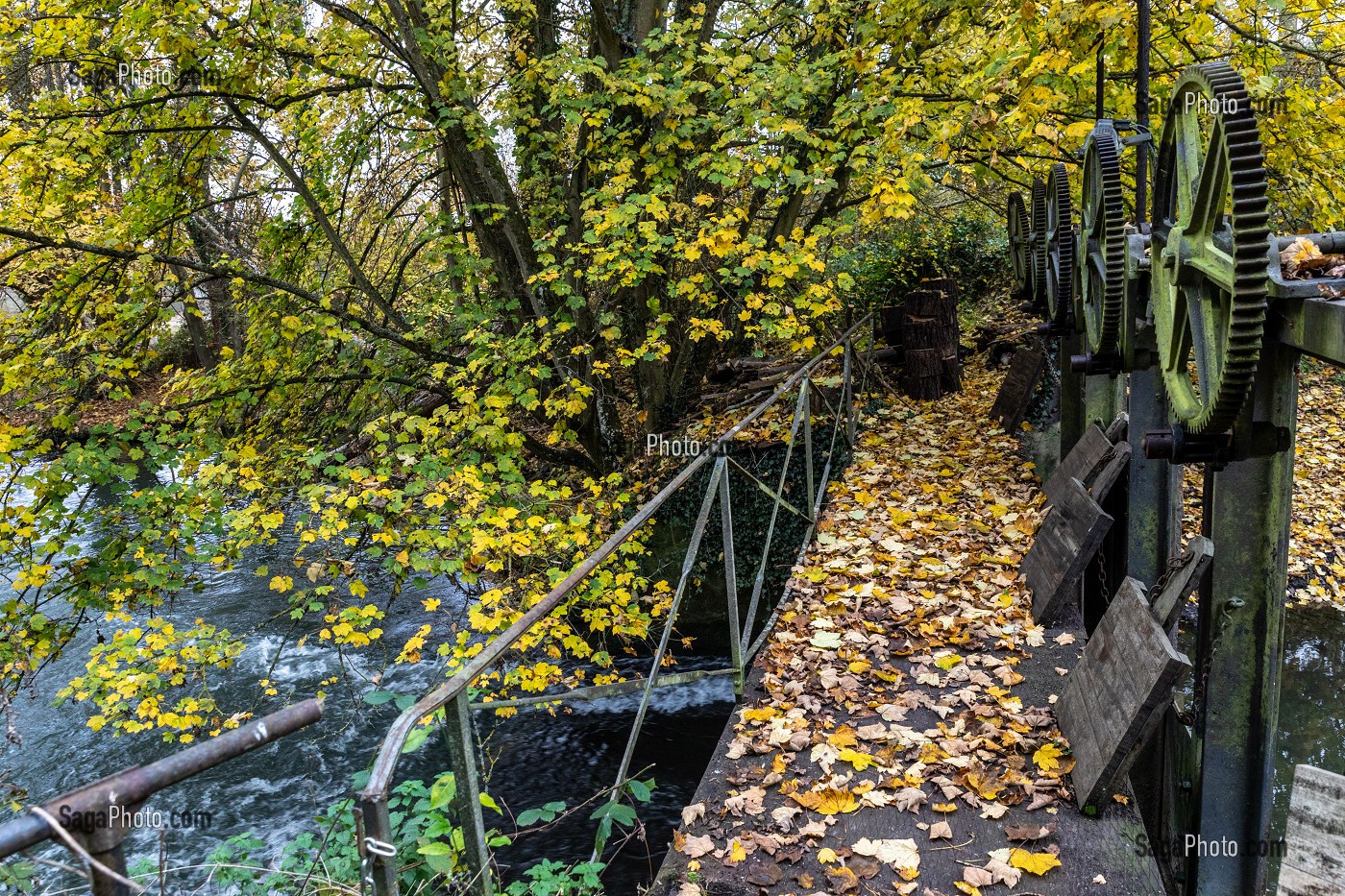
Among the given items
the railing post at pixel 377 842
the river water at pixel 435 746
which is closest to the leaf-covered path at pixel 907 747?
the railing post at pixel 377 842

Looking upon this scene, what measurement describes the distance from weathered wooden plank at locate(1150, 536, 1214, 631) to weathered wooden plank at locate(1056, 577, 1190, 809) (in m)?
0.05

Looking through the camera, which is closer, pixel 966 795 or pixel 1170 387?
pixel 1170 387

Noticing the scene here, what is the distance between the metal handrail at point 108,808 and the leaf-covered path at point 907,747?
6.00ft

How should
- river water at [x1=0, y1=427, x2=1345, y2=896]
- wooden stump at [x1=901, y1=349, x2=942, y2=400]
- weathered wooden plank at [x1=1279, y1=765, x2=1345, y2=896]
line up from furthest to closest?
1. wooden stump at [x1=901, y1=349, x2=942, y2=400]
2. river water at [x1=0, y1=427, x2=1345, y2=896]
3. weathered wooden plank at [x1=1279, y1=765, x2=1345, y2=896]

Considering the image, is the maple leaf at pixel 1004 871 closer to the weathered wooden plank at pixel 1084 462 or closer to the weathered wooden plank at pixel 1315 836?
the weathered wooden plank at pixel 1315 836

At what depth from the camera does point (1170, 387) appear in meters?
2.59

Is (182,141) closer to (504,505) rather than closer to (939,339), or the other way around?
(504,505)

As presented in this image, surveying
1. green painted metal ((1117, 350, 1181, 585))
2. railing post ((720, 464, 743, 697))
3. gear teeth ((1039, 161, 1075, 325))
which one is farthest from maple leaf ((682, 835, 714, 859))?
gear teeth ((1039, 161, 1075, 325))

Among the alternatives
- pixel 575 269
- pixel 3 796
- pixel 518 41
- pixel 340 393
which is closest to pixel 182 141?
pixel 340 393

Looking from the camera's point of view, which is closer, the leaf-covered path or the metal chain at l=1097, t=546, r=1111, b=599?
the leaf-covered path

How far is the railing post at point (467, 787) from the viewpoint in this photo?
6.04 ft

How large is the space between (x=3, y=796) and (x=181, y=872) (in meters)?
2.11

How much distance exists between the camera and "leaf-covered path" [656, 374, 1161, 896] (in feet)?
8.75

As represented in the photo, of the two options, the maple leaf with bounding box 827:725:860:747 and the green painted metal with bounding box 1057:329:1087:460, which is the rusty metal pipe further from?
the green painted metal with bounding box 1057:329:1087:460
